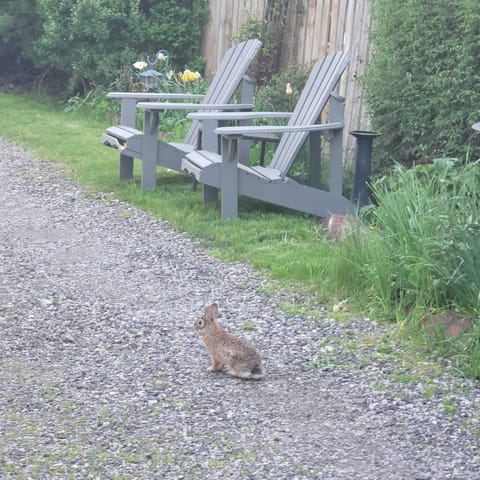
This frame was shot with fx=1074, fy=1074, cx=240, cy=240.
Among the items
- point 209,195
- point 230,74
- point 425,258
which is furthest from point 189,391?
point 230,74

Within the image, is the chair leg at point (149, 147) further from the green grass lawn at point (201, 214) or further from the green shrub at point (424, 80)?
the green shrub at point (424, 80)

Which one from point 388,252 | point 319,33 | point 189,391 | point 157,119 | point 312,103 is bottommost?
point 189,391

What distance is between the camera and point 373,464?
3.96 m

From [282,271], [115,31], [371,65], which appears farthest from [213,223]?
[115,31]

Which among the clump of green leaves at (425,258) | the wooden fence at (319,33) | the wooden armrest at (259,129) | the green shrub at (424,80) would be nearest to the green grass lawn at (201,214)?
the clump of green leaves at (425,258)

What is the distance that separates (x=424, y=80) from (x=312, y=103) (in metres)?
0.88

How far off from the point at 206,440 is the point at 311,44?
6.81m

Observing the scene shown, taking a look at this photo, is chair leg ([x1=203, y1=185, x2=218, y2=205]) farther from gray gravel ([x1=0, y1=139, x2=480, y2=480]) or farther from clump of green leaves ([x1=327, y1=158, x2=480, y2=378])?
clump of green leaves ([x1=327, y1=158, x2=480, y2=378])

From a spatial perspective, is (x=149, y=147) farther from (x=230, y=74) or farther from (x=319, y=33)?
(x=319, y=33)

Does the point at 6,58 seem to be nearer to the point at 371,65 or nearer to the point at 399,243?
the point at 371,65

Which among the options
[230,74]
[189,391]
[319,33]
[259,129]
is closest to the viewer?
[189,391]

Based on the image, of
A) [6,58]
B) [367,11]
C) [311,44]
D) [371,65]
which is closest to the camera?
[371,65]

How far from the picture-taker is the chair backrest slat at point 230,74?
29.5 ft

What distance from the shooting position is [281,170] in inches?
311
